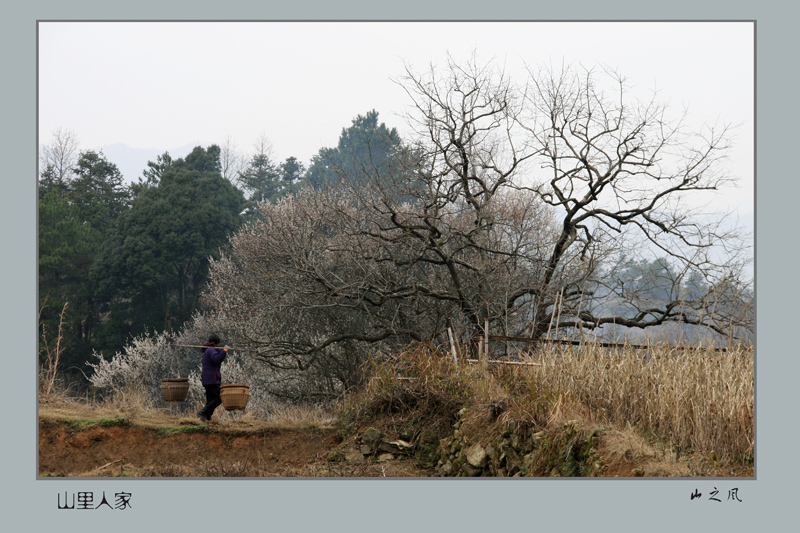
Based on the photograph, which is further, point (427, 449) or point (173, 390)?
point (173, 390)

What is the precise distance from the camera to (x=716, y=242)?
12.4m

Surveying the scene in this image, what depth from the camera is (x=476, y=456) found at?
761cm

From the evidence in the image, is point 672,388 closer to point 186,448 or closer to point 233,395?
point 233,395

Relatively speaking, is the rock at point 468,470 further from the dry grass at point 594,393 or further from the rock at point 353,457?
the rock at point 353,457

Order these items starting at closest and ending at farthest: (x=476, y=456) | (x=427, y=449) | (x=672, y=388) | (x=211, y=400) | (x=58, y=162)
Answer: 1. (x=672, y=388)
2. (x=476, y=456)
3. (x=427, y=449)
4. (x=211, y=400)
5. (x=58, y=162)

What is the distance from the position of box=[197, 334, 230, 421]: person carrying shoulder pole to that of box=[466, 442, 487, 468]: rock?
390cm

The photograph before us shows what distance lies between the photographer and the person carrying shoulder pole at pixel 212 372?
9.81 metres

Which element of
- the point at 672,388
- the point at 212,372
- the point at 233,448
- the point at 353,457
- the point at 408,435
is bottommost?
the point at 233,448

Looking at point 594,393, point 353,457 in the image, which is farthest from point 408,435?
point 594,393

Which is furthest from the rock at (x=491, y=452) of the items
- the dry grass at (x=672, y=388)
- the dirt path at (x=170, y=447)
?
the dirt path at (x=170, y=447)

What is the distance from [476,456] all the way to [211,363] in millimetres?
4299

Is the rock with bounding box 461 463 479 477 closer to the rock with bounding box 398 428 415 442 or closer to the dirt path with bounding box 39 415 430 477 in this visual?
the rock with bounding box 398 428 415 442

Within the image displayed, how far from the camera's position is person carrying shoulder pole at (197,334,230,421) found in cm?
981

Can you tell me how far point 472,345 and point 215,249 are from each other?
64.0ft
